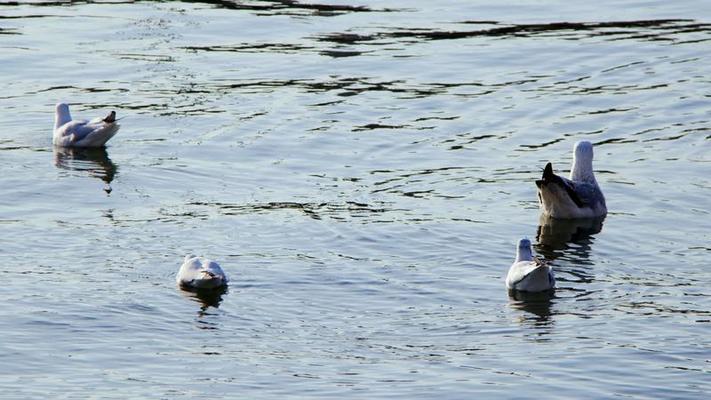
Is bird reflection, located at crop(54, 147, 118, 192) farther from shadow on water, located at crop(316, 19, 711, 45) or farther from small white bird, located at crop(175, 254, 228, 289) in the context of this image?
shadow on water, located at crop(316, 19, 711, 45)

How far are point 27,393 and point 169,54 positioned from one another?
57.7 feet

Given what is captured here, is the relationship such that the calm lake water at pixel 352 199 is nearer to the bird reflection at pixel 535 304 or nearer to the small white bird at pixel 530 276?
the bird reflection at pixel 535 304

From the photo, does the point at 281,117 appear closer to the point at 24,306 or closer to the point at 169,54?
the point at 169,54

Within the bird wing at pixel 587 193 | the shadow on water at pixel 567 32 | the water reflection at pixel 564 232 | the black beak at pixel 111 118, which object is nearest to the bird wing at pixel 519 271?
the water reflection at pixel 564 232

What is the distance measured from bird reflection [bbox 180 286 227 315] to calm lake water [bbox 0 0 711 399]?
0.06m

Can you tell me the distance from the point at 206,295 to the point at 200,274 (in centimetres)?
24

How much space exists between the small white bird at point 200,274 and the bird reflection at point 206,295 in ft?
0.17

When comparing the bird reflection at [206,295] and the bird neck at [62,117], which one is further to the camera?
the bird neck at [62,117]

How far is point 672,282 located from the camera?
57.2ft

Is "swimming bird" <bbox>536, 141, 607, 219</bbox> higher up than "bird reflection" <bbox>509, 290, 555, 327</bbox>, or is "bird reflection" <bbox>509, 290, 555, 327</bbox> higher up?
"swimming bird" <bbox>536, 141, 607, 219</bbox>

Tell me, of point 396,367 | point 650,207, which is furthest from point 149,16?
point 396,367

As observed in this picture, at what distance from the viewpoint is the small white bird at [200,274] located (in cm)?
1684

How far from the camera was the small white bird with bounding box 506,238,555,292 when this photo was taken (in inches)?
667

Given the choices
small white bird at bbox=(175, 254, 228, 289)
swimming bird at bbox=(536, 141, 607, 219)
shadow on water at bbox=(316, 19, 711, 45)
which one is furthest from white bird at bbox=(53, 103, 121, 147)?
shadow on water at bbox=(316, 19, 711, 45)
